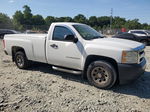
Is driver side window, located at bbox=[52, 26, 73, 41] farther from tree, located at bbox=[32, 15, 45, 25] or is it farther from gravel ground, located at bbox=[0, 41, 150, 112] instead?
tree, located at bbox=[32, 15, 45, 25]

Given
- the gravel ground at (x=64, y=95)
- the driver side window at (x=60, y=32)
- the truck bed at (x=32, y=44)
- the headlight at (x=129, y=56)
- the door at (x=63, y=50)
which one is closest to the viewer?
the gravel ground at (x=64, y=95)

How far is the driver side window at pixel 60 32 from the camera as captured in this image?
5.05 meters

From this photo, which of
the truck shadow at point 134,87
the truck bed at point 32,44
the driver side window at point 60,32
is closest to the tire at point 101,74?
the truck shadow at point 134,87

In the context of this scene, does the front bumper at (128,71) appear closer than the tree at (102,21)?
Yes

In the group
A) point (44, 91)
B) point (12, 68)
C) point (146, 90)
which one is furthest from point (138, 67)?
point (12, 68)

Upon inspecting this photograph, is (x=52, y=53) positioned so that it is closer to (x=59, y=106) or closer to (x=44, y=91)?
(x=44, y=91)

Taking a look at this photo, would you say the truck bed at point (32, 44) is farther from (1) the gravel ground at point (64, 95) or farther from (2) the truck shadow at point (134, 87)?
(2) the truck shadow at point (134, 87)

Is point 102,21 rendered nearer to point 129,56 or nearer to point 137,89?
point 137,89

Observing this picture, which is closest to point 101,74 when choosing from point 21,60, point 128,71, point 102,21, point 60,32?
point 128,71

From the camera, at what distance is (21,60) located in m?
6.33

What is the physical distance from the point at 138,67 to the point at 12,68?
4790 mm

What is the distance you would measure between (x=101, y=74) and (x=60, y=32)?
1871 mm

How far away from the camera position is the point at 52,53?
522cm

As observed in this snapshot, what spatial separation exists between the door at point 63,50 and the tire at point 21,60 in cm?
131
